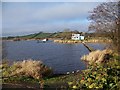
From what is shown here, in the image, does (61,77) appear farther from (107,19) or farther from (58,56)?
(58,56)

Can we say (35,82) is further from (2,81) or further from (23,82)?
(2,81)

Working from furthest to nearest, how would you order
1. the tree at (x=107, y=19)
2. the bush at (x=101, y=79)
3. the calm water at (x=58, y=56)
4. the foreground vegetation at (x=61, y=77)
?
the calm water at (x=58, y=56) < the tree at (x=107, y=19) < the foreground vegetation at (x=61, y=77) < the bush at (x=101, y=79)

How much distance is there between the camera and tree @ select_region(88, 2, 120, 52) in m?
26.3

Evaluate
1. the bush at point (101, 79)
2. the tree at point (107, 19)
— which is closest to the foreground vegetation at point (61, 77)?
the bush at point (101, 79)

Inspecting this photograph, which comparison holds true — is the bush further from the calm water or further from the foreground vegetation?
the calm water

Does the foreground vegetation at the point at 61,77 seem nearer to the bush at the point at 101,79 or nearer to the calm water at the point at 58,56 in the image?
the bush at the point at 101,79

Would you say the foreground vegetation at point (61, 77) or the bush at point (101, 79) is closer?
the bush at point (101, 79)

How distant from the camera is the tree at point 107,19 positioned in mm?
26294

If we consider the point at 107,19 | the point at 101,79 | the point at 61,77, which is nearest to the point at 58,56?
the point at 107,19

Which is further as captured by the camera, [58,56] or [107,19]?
[58,56]

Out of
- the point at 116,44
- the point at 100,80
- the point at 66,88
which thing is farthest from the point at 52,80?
the point at 116,44

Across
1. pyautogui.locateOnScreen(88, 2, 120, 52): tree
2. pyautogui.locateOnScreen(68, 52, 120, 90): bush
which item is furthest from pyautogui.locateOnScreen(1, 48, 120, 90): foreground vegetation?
pyautogui.locateOnScreen(88, 2, 120, 52): tree

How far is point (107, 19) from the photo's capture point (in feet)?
90.6

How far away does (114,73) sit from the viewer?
20672 mm
